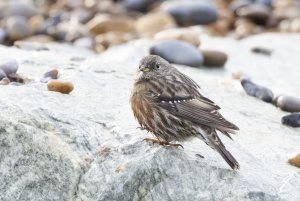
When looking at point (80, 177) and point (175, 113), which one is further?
point (175, 113)

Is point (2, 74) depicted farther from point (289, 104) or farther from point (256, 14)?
point (256, 14)

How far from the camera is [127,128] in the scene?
22.2 ft

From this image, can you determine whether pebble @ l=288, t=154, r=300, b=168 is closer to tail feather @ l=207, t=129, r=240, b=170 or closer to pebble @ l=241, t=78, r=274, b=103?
tail feather @ l=207, t=129, r=240, b=170

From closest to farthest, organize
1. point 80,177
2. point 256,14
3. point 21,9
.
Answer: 1. point 80,177
2. point 21,9
3. point 256,14

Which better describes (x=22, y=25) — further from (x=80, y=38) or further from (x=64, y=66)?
(x=64, y=66)

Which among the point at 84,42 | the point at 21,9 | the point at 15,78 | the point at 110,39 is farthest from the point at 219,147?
the point at 21,9

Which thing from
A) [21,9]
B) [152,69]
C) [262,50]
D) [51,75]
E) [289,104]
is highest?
[152,69]

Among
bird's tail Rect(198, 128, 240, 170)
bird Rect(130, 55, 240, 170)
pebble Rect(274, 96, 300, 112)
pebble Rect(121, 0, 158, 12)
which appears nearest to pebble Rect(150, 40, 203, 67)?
pebble Rect(274, 96, 300, 112)

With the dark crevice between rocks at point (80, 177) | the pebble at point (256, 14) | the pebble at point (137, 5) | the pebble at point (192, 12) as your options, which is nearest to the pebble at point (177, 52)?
the dark crevice between rocks at point (80, 177)

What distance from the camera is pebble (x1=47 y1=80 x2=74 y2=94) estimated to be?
7301 mm

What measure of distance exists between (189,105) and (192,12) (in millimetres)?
8733

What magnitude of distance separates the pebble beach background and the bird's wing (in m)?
0.32

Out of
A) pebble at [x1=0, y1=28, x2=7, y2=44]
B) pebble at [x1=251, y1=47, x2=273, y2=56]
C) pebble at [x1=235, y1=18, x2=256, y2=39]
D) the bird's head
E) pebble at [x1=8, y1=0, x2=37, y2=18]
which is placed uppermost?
the bird's head

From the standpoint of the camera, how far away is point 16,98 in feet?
21.7
